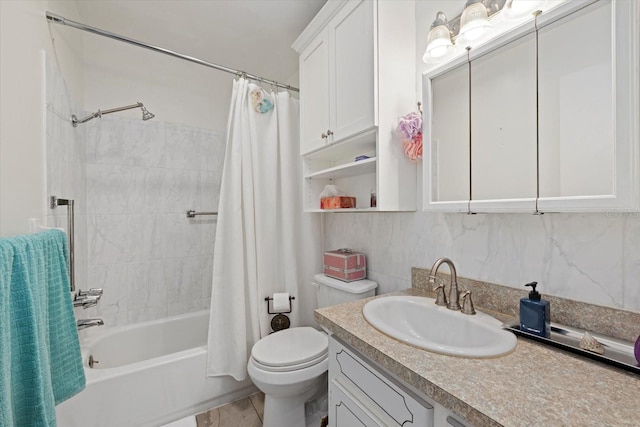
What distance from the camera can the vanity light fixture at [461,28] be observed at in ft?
3.14

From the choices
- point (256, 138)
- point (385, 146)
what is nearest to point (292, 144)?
point (256, 138)

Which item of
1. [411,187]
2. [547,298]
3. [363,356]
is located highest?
[411,187]

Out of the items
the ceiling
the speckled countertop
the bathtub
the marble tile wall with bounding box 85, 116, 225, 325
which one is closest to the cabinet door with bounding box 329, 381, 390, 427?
the speckled countertop

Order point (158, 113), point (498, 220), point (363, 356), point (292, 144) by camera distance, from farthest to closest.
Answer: point (158, 113), point (292, 144), point (498, 220), point (363, 356)

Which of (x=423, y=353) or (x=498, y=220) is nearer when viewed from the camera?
(x=423, y=353)

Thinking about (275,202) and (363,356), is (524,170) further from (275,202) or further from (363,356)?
(275,202)

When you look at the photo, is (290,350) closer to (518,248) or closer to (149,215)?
(518,248)

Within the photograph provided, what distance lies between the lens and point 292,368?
4.37 feet

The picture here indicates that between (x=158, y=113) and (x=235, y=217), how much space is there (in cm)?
129

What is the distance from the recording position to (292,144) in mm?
1897

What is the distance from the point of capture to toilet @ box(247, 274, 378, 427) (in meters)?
1.33

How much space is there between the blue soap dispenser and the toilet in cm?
78

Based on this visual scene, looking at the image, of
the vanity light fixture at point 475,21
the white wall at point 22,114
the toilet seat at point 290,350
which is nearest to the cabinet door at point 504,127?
the vanity light fixture at point 475,21

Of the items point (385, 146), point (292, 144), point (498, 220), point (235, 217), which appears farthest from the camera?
point (292, 144)
